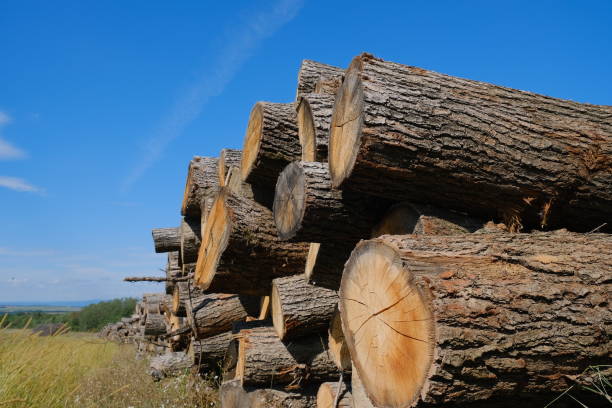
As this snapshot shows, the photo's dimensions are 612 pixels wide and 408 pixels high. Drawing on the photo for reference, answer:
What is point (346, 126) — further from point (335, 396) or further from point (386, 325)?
point (335, 396)

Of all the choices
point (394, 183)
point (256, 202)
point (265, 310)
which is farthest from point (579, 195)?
point (265, 310)

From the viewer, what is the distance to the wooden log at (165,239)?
22.3 ft

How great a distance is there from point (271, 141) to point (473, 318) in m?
2.31

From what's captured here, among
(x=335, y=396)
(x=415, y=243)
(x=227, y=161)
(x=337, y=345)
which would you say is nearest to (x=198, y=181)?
(x=227, y=161)

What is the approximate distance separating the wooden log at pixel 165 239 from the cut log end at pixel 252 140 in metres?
2.96

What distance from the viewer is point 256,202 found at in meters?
4.11

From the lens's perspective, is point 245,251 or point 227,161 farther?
point 227,161

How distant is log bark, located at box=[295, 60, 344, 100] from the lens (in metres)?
4.21

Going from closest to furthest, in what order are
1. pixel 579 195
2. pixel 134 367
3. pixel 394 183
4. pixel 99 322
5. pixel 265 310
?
pixel 394 183
pixel 579 195
pixel 265 310
pixel 134 367
pixel 99 322

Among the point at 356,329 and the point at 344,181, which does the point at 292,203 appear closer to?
the point at 344,181

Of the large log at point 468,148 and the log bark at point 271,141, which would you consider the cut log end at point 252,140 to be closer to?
the log bark at point 271,141

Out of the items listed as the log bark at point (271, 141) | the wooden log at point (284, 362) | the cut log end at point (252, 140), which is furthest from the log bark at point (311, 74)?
the wooden log at point (284, 362)

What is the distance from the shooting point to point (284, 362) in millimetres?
3820

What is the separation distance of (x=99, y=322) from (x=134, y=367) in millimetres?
16862
